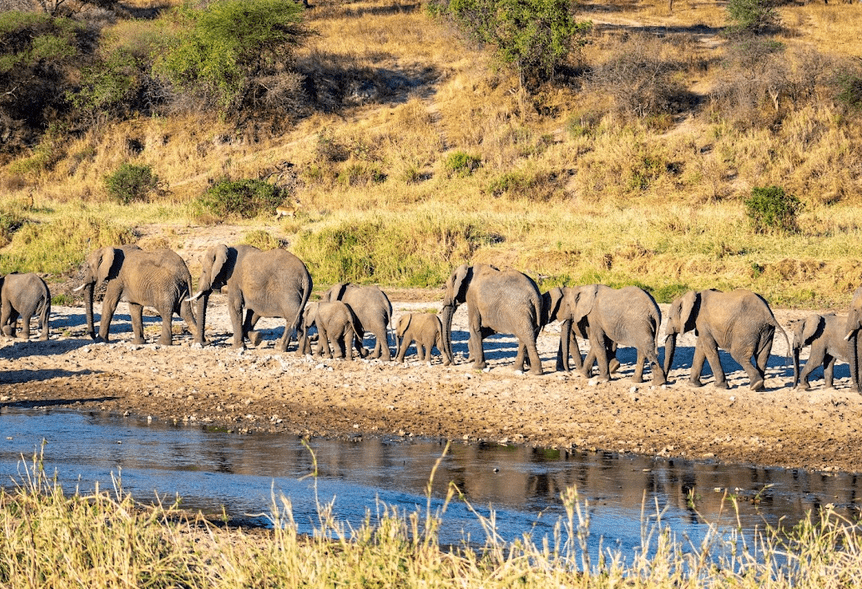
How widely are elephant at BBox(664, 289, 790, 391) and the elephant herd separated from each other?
0.01 metres

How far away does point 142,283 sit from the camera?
17.5m

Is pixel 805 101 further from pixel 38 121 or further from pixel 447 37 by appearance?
pixel 38 121

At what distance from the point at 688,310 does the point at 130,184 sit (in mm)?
27290

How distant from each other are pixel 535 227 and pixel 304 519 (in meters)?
19.8

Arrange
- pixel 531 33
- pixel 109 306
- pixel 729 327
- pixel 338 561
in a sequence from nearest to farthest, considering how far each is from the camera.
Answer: pixel 338 561 < pixel 729 327 < pixel 109 306 < pixel 531 33

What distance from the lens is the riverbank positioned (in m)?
12.0

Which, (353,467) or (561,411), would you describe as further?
(561,411)

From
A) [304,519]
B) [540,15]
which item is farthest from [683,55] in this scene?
[304,519]

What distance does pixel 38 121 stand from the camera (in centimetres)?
4709

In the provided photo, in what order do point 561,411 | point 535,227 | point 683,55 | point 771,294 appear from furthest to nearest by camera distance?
point 683,55
point 535,227
point 771,294
point 561,411

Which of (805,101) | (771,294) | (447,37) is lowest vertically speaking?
(771,294)

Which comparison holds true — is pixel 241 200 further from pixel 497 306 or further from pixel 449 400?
pixel 449 400

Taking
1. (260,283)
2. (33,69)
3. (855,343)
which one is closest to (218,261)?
(260,283)

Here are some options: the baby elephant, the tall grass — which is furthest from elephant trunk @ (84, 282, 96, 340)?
the tall grass
